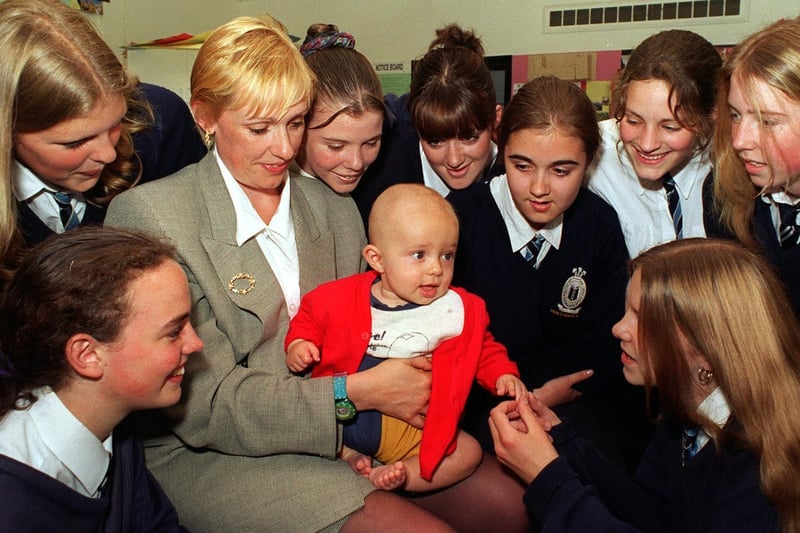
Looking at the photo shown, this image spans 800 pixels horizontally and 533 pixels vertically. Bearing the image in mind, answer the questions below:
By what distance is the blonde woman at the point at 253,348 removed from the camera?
1492 millimetres

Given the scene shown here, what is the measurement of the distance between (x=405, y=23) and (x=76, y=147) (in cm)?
325

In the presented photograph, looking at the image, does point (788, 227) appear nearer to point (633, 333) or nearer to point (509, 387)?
point (633, 333)

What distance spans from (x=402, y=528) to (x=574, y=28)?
3.42 meters

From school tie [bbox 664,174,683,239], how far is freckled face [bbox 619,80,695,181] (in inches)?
3.4

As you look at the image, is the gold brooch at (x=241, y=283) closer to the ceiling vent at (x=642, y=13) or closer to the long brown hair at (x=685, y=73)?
the long brown hair at (x=685, y=73)

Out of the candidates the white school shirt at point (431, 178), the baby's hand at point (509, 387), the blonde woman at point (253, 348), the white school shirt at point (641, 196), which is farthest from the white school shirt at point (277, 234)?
the white school shirt at point (641, 196)

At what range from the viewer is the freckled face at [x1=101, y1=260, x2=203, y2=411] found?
1.36 m

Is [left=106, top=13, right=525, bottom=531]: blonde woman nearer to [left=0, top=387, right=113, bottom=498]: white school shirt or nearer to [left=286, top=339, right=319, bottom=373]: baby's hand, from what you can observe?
[left=286, top=339, right=319, bottom=373]: baby's hand

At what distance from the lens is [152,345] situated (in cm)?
138

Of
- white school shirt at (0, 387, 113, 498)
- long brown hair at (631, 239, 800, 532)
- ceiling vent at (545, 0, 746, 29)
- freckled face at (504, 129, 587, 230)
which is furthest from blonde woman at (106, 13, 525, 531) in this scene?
ceiling vent at (545, 0, 746, 29)

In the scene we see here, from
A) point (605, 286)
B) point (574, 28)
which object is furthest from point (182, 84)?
point (605, 286)

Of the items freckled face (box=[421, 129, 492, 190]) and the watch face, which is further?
freckled face (box=[421, 129, 492, 190])

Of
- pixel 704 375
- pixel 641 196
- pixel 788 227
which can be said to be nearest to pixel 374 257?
pixel 704 375

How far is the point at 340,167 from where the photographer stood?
196 cm
